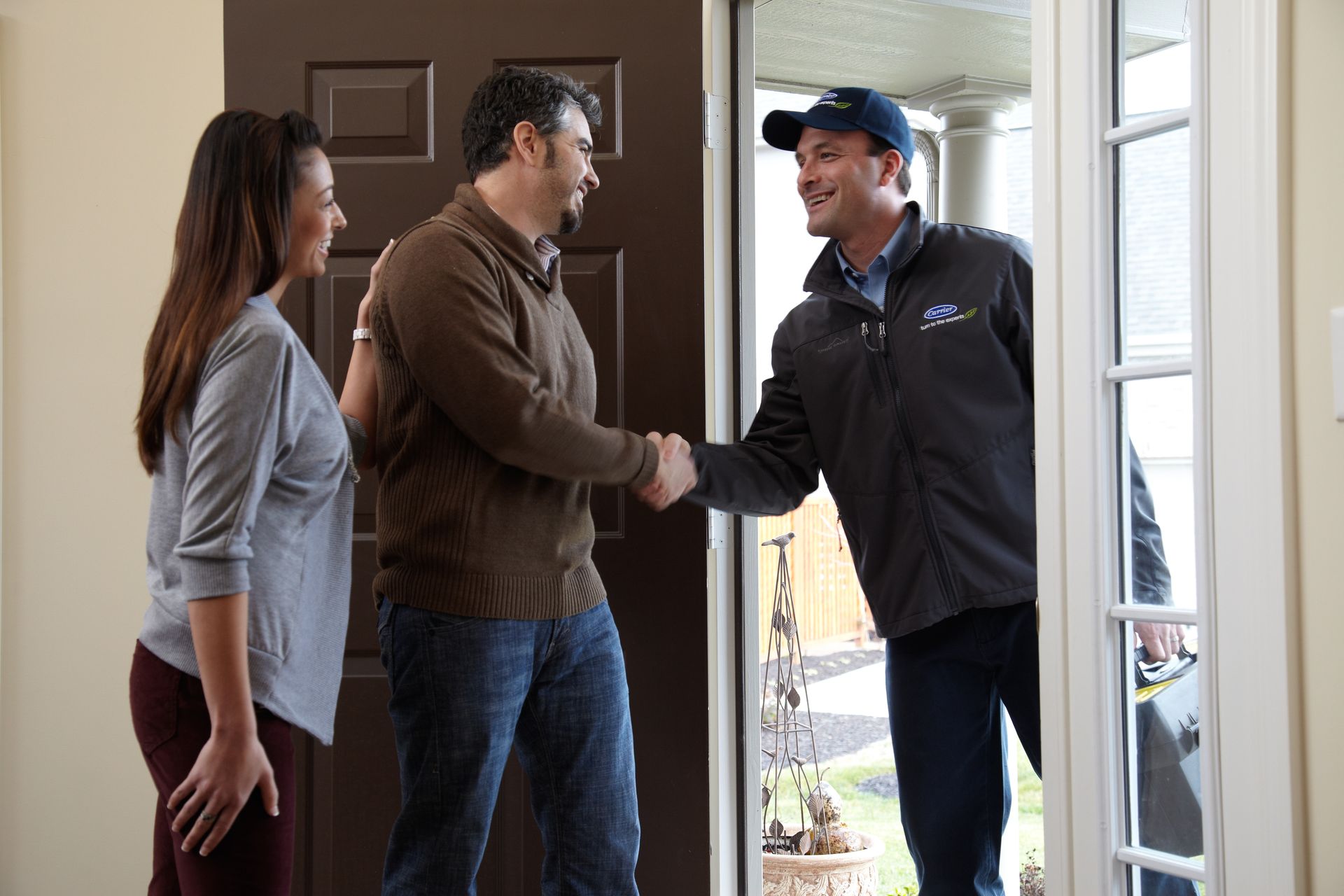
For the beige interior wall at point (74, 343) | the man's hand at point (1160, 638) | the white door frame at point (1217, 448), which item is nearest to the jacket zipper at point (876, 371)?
the white door frame at point (1217, 448)

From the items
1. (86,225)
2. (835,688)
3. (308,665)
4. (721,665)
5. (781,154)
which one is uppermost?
(781,154)

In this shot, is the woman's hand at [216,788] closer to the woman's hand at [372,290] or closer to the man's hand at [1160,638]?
the woman's hand at [372,290]

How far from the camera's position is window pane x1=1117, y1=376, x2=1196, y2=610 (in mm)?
1434

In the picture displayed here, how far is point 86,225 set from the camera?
7.92ft

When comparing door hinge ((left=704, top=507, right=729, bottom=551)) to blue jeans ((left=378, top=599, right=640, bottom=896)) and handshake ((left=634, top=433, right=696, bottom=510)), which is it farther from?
blue jeans ((left=378, top=599, right=640, bottom=896))

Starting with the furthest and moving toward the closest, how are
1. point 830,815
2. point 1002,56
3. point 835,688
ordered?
1. point 835,688
2. point 1002,56
3. point 830,815

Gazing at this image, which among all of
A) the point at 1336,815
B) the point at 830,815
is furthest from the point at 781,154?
the point at 1336,815

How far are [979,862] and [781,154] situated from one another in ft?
20.6

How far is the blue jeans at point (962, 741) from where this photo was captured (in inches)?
80.6

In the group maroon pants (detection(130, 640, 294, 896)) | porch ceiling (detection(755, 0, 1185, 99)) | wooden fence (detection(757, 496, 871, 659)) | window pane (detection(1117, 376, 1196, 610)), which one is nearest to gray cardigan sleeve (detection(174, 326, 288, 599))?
maroon pants (detection(130, 640, 294, 896))

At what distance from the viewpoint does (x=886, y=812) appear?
5.05 metres

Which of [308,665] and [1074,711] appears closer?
[308,665]

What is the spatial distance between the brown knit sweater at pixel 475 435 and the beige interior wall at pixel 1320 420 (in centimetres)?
101

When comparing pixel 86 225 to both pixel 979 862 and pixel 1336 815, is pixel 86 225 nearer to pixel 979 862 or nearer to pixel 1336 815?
pixel 979 862
